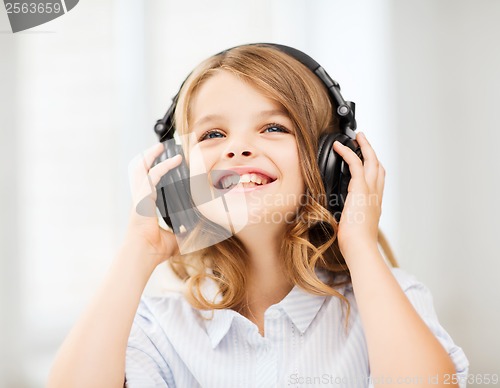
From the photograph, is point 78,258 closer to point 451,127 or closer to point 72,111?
point 72,111

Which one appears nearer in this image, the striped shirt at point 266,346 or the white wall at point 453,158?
the striped shirt at point 266,346

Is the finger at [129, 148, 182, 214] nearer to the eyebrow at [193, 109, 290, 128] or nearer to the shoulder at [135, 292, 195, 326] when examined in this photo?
the eyebrow at [193, 109, 290, 128]

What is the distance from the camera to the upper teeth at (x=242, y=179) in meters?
0.92

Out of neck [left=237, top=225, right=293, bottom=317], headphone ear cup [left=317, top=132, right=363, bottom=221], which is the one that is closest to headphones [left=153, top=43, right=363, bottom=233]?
headphone ear cup [left=317, top=132, right=363, bottom=221]

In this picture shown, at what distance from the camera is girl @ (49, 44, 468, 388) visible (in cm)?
88

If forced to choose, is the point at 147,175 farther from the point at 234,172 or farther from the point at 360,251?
the point at 360,251

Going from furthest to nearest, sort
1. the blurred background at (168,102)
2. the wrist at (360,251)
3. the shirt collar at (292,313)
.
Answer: the blurred background at (168,102)
the shirt collar at (292,313)
the wrist at (360,251)

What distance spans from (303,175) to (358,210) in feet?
0.39

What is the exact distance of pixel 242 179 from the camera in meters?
0.93

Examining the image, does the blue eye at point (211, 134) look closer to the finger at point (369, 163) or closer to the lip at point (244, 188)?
the lip at point (244, 188)

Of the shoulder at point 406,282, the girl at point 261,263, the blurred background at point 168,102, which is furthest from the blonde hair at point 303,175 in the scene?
the blurred background at point 168,102

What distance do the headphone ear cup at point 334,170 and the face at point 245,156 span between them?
0.19 feet

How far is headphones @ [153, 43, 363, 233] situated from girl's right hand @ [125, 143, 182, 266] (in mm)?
14

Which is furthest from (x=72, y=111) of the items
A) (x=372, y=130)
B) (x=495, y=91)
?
(x=495, y=91)
